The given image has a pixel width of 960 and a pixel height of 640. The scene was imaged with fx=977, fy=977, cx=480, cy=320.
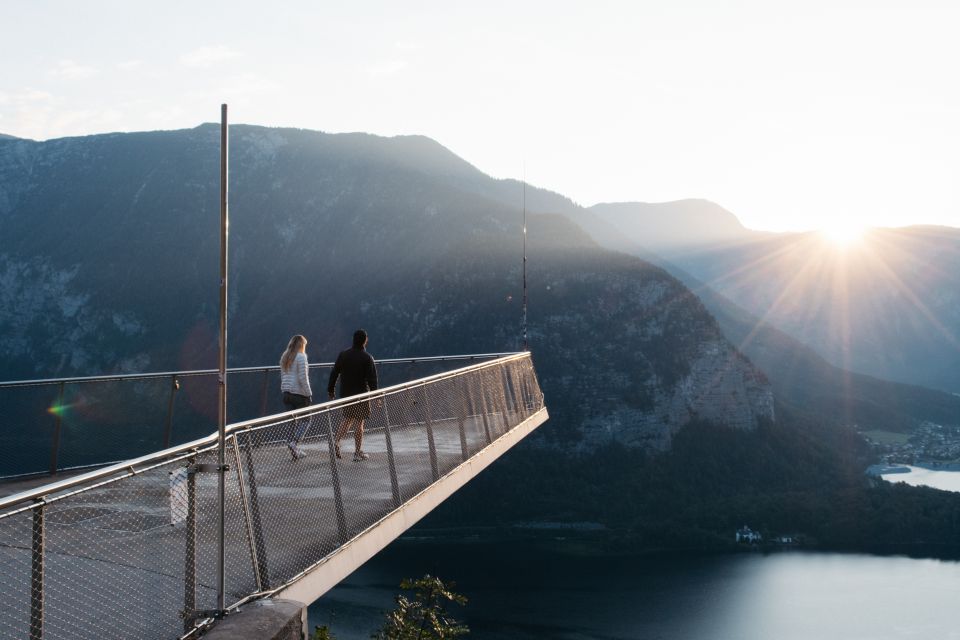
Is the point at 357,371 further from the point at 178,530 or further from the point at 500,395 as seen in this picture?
the point at 500,395

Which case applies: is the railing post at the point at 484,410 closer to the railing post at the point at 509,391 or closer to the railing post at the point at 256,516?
the railing post at the point at 509,391

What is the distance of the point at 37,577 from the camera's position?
459cm

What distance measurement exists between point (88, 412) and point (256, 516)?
10.4 metres

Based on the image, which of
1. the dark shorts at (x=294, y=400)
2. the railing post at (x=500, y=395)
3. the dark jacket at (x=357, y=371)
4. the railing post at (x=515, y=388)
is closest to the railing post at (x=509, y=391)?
the railing post at (x=515, y=388)

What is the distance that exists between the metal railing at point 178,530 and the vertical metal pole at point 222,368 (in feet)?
0.45

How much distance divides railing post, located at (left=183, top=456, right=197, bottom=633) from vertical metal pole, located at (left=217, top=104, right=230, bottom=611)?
0.47ft

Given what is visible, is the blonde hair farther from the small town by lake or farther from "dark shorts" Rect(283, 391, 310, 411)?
the small town by lake

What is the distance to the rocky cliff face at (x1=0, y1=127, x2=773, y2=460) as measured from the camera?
114 m

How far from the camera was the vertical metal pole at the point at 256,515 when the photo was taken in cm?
640

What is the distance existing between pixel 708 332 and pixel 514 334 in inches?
965

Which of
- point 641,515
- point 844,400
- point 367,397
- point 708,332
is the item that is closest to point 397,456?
point 367,397

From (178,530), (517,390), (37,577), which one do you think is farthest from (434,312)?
(37,577)

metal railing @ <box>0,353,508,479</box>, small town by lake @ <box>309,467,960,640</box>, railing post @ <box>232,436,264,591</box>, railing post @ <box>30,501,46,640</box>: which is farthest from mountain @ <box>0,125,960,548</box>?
railing post @ <box>30,501,46,640</box>

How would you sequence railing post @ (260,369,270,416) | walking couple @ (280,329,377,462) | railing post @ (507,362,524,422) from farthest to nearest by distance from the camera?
railing post @ (507,362,524,422)
railing post @ (260,369,270,416)
walking couple @ (280,329,377,462)
